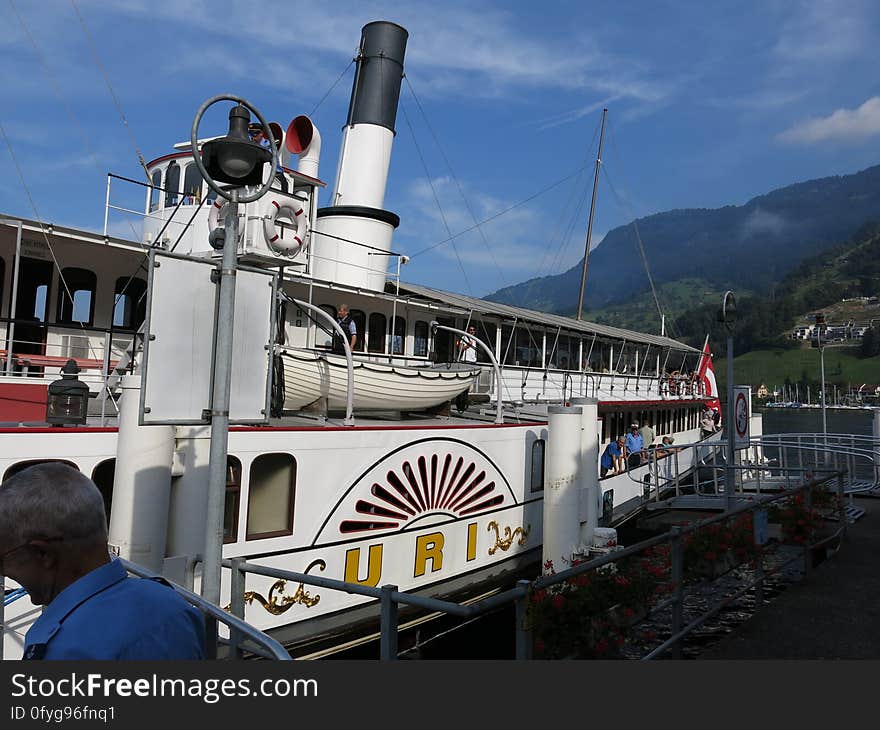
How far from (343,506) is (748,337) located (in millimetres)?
204684

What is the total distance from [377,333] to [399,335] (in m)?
0.79

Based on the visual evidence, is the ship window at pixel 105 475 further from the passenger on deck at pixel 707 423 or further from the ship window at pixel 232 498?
the passenger on deck at pixel 707 423

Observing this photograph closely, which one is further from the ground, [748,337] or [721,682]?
[748,337]

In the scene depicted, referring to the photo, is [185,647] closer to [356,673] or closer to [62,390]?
[356,673]

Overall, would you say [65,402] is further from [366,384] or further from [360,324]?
[360,324]

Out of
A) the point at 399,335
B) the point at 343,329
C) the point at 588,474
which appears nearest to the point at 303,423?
the point at 343,329

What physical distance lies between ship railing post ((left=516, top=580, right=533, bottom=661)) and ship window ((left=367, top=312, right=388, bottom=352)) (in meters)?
12.1

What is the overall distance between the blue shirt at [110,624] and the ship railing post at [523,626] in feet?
8.41

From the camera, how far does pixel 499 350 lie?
19703mm

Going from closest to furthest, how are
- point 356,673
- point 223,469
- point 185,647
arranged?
point 185,647 < point 356,673 < point 223,469

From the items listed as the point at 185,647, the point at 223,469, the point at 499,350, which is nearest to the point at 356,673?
the point at 185,647

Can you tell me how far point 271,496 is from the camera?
8656mm

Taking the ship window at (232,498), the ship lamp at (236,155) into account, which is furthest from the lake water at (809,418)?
the ship lamp at (236,155)

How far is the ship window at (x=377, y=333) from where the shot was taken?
53.1 feet
